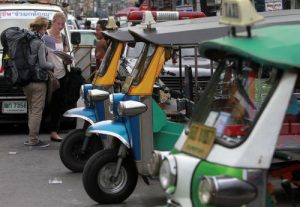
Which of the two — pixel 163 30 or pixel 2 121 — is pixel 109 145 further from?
pixel 2 121

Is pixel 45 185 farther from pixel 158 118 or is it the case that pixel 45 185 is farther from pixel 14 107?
pixel 14 107

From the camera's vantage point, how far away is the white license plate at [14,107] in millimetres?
10664

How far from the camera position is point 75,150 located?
25.4 ft

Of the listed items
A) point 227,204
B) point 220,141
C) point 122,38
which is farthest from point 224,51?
point 122,38

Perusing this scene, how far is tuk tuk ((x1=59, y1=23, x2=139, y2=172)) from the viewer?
7.58 metres

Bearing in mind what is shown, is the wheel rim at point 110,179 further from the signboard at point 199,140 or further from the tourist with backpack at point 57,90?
the tourist with backpack at point 57,90

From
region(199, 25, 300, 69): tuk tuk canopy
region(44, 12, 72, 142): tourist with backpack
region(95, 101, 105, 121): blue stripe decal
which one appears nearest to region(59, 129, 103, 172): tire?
region(95, 101, 105, 121): blue stripe decal

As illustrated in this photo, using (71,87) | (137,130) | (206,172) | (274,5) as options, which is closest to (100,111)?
(137,130)

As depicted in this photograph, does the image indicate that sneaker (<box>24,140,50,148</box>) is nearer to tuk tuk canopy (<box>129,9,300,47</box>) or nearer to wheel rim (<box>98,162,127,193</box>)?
wheel rim (<box>98,162,127,193</box>)

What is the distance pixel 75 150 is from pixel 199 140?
4.04 metres

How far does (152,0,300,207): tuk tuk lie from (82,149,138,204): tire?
2.13 metres

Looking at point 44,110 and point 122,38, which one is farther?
point 44,110

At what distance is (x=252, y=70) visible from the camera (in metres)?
3.88

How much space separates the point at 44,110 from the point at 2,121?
1.14 metres
